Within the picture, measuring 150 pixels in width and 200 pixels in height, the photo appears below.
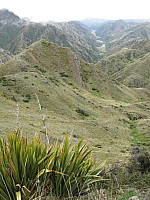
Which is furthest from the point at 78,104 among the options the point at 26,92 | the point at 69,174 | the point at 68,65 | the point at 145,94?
the point at 145,94

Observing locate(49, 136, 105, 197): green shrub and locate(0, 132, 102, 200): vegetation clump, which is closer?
locate(0, 132, 102, 200): vegetation clump

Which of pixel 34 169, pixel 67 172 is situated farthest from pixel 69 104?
pixel 34 169

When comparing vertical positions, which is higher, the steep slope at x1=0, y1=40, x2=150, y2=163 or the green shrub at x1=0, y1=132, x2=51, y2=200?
the green shrub at x1=0, y1=132, x2=51, y2=200

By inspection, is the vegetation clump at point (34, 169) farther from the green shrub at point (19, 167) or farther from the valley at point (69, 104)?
the valley at point (69, 104)

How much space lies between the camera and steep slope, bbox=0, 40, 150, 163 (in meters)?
29.3

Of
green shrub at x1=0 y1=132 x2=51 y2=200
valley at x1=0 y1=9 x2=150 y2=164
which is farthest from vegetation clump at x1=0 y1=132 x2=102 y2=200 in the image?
valley at x1=0 y1=9 x2=150 y2=164

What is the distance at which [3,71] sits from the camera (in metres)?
63.8

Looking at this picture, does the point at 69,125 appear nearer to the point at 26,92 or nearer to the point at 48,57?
the point at 26,92

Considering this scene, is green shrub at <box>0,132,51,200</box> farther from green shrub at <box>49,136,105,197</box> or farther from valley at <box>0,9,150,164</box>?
valley at <box>0,9,150,164</box>

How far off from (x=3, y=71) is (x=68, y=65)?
17.1m

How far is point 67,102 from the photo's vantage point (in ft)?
156

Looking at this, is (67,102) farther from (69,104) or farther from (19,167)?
(19,167)

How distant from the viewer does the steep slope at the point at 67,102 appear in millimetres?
29339

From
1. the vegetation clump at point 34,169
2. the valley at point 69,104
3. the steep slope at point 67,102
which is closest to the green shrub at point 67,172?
the vegetation clump at point 34,169
